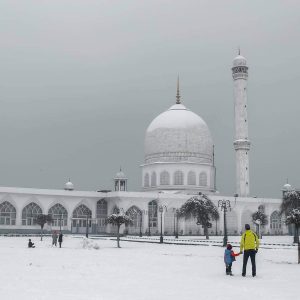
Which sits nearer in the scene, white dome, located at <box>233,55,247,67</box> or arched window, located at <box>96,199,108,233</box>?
arched window, located at <box>96,199,108,233</box>

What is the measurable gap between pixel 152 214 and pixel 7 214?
21.8 meters

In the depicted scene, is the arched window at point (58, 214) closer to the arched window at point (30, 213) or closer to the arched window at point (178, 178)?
A: the arched window at point (30, 213)

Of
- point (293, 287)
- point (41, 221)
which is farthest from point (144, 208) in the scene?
point (293, 287)

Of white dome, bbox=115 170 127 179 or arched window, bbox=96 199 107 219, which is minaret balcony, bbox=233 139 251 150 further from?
arched window, bbox=96 199 107 219

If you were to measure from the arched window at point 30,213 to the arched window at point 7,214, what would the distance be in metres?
1.50

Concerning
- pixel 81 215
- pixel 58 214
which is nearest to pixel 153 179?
pixel 81 215

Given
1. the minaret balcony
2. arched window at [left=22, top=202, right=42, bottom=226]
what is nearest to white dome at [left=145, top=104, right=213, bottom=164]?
the minaret balcony

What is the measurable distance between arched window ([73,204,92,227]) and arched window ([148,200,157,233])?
9263 mm

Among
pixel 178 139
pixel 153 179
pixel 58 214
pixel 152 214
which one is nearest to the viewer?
pixel 58 214

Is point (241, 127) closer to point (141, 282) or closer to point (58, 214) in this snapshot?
point (58, 214)

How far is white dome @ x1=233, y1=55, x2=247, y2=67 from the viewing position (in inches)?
3253

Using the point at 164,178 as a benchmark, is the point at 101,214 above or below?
below

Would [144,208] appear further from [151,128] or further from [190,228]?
[151,128]

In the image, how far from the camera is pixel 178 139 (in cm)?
8325
